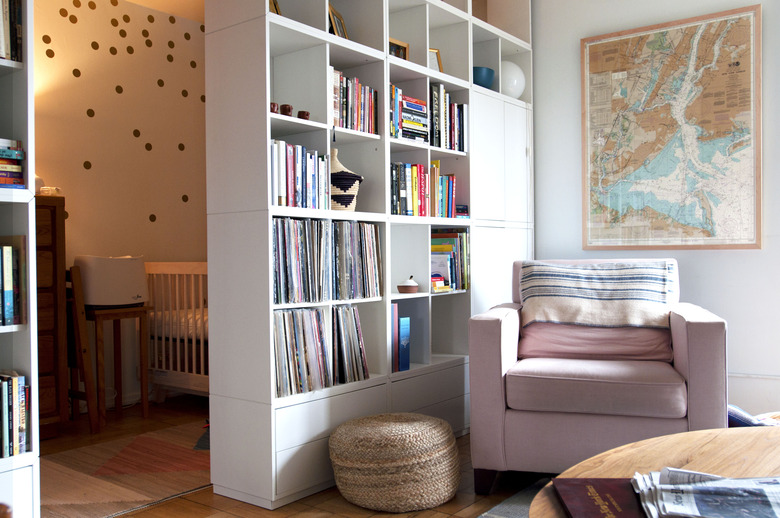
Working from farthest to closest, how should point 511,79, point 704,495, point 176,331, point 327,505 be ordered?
1. point 176,331
2. point 511,79
3. point 327,505
4. point 704,495

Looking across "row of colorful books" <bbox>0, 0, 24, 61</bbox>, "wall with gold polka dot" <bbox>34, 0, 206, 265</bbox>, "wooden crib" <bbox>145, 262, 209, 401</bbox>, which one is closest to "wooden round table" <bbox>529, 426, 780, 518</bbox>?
"row of colorful books" <bbox>0, 0, 24, 61</bbox>

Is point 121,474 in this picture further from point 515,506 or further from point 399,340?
point 515,506

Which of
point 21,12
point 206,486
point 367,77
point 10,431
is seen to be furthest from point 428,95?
point 10,431

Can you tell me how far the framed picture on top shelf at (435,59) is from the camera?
337 centimetres

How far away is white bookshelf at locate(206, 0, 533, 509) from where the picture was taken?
7.88ft

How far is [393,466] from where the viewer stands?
231cm

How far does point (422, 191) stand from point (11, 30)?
1765 millimetres

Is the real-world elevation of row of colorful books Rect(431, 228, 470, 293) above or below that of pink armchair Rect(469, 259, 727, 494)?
above

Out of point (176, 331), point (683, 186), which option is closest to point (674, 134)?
point (683, 186)

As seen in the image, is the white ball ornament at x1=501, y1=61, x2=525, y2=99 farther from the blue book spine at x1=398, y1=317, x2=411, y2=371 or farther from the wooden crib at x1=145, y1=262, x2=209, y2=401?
the wooden crib at x1=145, y1=262, x2=209, y2=401

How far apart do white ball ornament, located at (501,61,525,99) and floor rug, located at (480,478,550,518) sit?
2.21m

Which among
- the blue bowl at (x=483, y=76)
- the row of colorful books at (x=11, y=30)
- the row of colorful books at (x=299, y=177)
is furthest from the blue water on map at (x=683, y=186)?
the row of colorful books at (x=11, y=30)

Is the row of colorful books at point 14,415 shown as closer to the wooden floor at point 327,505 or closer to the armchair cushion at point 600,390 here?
the wooden floor at point 327,505

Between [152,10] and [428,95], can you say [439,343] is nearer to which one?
[428,95]
